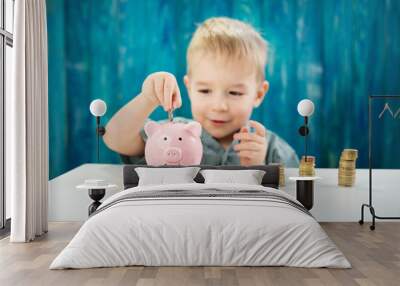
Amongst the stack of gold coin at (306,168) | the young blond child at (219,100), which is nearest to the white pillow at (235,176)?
the young blond child at (219,100)

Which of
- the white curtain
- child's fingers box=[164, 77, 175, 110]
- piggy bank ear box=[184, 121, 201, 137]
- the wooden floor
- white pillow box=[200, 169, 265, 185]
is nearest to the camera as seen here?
the wooden floor

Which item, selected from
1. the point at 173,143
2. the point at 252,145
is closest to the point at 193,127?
the point at 173,143

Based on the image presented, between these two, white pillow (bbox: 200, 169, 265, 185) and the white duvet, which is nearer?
the white duvet

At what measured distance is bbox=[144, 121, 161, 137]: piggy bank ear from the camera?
7.57 metres

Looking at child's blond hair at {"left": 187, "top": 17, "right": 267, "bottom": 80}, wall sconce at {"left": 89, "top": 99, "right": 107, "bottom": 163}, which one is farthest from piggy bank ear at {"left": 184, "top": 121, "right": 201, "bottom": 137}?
wall sconce at {"left": 89, "top": 99, "right": 107, "bottom": 163}

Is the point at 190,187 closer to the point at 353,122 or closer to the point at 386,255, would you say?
the point at 386,255

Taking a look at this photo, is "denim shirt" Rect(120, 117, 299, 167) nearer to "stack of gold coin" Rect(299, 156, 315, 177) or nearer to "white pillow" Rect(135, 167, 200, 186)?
"stack of gold coin" Rect(299, 156, 315, 177)

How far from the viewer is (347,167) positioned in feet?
25.2

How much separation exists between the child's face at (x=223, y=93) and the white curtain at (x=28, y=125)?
2.00 metres

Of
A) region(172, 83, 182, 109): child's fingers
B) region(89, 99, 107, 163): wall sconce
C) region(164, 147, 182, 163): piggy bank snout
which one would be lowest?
region(164, 147, 182, 163): piggy bank snout

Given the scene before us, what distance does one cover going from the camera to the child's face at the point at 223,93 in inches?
301

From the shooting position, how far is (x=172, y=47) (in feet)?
25.5

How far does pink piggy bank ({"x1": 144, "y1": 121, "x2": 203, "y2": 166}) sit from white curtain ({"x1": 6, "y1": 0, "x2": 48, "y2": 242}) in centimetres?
141

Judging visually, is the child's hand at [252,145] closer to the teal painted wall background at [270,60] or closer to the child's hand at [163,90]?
the teal painted wall background at [270,60]
